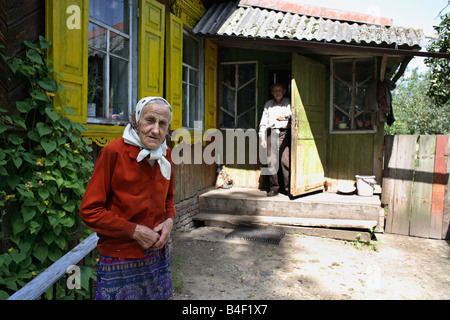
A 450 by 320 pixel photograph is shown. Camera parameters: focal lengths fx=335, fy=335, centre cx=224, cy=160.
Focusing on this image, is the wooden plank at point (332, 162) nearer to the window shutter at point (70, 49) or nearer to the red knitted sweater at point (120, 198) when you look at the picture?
the window shutter at point (70, 49)

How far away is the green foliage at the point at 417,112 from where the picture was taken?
2103 centimetres

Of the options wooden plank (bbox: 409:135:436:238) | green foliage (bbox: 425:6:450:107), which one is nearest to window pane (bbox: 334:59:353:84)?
wooden plank (bbox: 409:135:436:238)

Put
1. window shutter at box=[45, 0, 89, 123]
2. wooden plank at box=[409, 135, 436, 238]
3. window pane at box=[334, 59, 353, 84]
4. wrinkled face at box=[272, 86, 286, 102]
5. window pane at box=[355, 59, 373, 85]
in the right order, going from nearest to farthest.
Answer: window shutter at box=[45, 0, 89, 123]
wooden plank at box=[409, 135, 436, 238]
wrinkled face at box=[272, 86, 286, 102]
window pane at box=[355, 59, 373, 85]
window pane at box=[334, 59, 353, 84]

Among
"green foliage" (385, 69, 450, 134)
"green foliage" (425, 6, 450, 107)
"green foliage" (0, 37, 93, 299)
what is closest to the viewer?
"green foliage" (0, 37, 93, 299)

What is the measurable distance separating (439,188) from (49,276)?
5.93m

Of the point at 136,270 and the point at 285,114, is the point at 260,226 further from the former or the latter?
the point at 136,270

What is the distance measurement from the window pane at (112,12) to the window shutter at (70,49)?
426mm

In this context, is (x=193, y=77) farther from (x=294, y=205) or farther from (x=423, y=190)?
(x=423, y=190)

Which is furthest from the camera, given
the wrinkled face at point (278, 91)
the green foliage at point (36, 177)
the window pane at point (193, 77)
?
the wrinkled face at point (278, 91)

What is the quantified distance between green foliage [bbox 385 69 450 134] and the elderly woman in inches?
775

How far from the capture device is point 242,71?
7125 mm

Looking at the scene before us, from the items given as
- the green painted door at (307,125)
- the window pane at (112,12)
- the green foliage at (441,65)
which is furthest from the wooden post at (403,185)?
the window pane at (112,12)

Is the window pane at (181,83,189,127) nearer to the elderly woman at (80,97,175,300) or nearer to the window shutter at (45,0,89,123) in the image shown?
the window shutter at (45,0,89,123)

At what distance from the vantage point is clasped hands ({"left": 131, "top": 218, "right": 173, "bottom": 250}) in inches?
66.9
